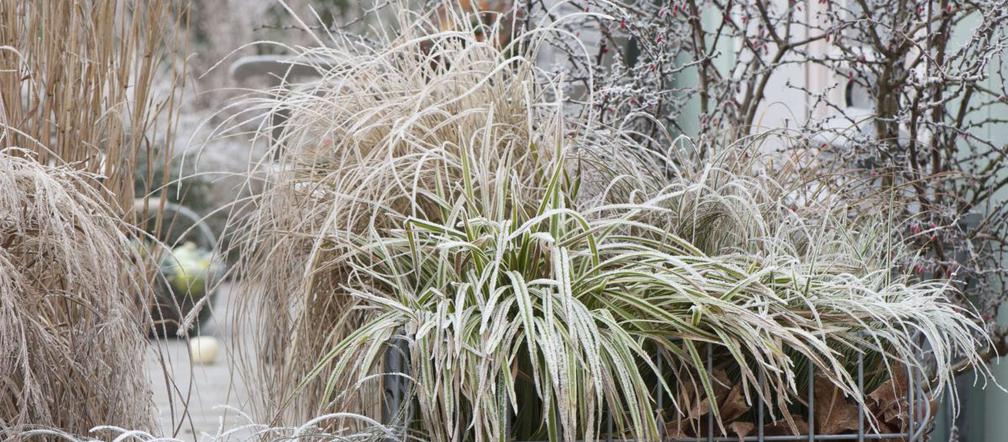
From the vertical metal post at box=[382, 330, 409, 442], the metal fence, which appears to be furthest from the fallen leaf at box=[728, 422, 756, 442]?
the vertical metal post at box=[382, 330, 409, 442]

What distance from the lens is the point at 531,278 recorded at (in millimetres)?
1878

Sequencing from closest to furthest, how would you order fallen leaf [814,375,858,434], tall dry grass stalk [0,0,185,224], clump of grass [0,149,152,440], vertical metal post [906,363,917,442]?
clump of grass [0,149,152,440] → vertical metal post [906,363,917,442] → fallen leaf [814,375,858,434] → tall dry grass stalk [0,0,185,224]

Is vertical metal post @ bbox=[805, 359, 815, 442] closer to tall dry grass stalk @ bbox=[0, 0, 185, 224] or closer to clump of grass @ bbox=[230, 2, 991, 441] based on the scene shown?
clump of grass @ bbox=[230, 2, 991, 441]

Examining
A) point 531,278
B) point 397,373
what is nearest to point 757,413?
point 531,278

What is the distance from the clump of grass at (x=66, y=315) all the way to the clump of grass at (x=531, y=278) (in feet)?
0.95

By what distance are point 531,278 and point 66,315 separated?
0.85m

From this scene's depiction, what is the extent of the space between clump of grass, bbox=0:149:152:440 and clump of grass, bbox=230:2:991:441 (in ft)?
0.95

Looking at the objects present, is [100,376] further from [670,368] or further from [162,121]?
[162,121]

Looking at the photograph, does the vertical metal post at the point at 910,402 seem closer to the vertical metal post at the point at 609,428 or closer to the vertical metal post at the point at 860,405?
the vertical metal post at the point at 860,405

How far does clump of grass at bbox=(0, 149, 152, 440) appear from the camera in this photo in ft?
5.50

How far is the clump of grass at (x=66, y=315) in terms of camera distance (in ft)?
5.50

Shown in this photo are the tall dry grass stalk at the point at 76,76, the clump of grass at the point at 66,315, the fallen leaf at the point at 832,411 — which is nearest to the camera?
the clump of grass at the point at 66,315

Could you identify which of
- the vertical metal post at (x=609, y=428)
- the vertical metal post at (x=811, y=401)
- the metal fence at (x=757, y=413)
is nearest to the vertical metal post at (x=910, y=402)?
the metal fence at (x=757, y=413)

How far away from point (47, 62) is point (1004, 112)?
2.31 metres
